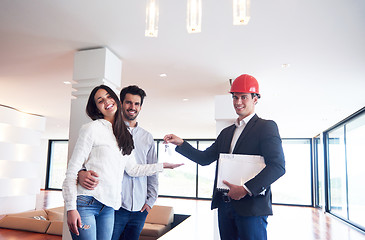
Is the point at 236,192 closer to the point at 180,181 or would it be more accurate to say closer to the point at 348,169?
the point at 348,169

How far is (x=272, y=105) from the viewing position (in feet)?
21.4

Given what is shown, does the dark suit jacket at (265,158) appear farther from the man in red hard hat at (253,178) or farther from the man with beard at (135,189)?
the man with beard at (135,189)

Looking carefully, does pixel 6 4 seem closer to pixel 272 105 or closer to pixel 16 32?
pixel 16 32

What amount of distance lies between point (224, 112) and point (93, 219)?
A: 11.8ft

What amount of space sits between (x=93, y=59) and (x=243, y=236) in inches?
106

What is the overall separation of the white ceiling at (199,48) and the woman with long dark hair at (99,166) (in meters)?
1.37

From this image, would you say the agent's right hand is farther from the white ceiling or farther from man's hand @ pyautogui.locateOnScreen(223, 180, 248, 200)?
the white ceiling

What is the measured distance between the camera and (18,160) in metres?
7.15

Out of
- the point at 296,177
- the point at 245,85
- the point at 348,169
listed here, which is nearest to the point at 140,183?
the point at 245,85

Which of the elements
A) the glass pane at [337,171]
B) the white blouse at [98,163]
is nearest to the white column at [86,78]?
the white blouse at [98,163]

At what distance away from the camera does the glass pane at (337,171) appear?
7594mm

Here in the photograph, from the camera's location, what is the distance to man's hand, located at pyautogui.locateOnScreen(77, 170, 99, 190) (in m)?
1.43

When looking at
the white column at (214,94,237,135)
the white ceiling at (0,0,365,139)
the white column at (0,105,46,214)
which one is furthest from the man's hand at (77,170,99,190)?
the white column at (0,105,46,214)

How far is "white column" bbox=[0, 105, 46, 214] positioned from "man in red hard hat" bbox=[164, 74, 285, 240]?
21.4ft
